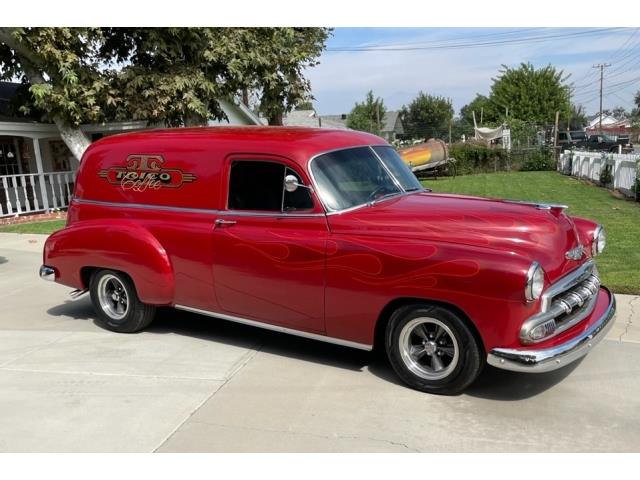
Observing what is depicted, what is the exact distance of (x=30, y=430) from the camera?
145 inches

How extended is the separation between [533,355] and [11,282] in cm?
734

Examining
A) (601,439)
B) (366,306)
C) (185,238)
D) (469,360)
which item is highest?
(185,238)

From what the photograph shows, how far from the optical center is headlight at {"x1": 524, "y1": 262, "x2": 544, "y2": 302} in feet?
11.4

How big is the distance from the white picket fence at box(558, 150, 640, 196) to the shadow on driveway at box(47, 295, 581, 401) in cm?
1127

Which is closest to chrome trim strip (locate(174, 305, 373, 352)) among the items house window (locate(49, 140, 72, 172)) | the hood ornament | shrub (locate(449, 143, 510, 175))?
the hood ornament

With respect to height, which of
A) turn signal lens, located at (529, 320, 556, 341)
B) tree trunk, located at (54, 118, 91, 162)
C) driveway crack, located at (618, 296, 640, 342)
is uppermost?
tree trunk, located at (54, 118, 91, 162)

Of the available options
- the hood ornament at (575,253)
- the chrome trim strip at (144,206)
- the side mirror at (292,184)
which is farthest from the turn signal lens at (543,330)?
the chrome trim strip at (144,206)

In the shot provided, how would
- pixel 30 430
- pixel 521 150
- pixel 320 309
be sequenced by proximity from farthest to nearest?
1. pixel 521 150
2. pixel 320 309
3. pixel 30 430

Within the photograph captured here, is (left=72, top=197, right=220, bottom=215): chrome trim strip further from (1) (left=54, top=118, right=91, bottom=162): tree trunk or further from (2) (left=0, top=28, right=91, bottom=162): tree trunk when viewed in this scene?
(1) (left=54, top=118, right=91, bottom=162): tree trunk

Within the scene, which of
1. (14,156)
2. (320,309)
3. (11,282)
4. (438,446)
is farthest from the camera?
(14,156)

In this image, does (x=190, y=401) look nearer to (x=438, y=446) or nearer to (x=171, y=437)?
(x=171, y=437)

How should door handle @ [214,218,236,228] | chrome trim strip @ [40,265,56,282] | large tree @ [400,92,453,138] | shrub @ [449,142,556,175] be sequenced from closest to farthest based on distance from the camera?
door handle @ [214,218,236,228] → chrome trim strip @ [40,265,56,282] → shrub @ [449,142,556,175] → large tree @ [400,92,453,138]

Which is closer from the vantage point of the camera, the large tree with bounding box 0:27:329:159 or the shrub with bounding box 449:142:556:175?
the large tree with bounding box 0:27:329:159

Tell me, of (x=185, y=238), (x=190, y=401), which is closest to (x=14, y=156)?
(x=185, y=238)
